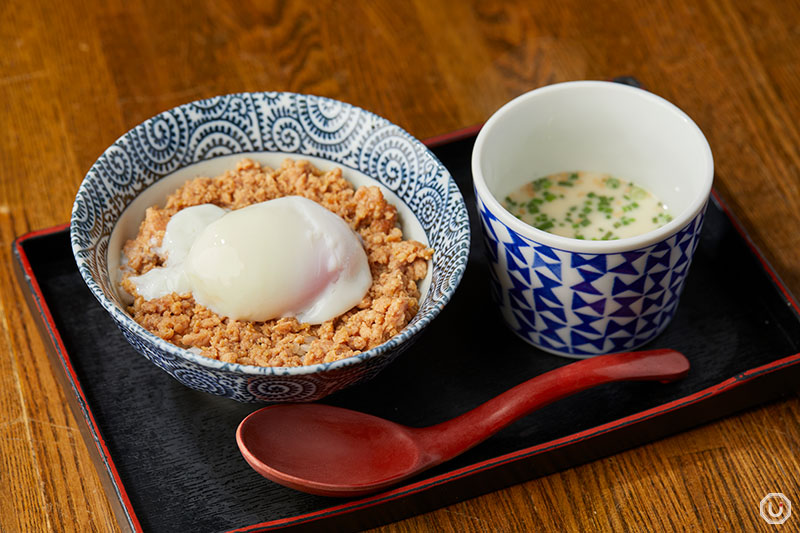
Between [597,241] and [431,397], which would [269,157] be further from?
[597,241]

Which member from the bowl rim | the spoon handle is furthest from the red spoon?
the bowl rim

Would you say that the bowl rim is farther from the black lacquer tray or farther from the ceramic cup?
the black lacquer tray

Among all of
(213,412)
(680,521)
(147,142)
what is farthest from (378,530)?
(147,142)

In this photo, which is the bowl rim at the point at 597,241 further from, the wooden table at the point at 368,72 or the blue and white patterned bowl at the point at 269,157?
the wooden table at the point at 368,72

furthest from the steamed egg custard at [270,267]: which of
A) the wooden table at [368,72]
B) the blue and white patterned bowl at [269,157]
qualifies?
the wooden table at [368,72]

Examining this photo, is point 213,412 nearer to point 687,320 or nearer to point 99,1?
point 687,320

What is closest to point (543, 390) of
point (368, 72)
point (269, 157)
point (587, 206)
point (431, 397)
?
point (431, 397)
